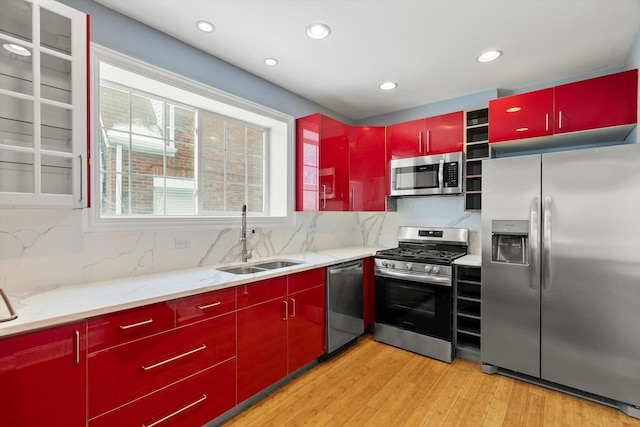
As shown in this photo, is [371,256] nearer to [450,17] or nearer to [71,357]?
[450,17]

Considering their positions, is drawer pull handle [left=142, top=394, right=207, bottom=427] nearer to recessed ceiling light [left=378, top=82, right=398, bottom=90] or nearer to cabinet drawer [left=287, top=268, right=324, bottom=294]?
cabinet drawer [left=287, top=268, right=324, bottom=294]

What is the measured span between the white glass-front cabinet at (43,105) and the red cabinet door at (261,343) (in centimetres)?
111

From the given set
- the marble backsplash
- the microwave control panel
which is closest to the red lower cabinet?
the marble backsplash

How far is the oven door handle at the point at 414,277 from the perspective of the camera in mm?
2691

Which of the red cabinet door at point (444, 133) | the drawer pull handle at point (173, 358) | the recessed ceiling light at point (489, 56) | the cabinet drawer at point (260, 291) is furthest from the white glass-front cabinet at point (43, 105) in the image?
the red cabinet door at point (444, 133)

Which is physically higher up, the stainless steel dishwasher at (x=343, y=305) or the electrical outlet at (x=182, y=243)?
the electrical outlet at (x=182, y=243)

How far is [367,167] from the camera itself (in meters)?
3.47

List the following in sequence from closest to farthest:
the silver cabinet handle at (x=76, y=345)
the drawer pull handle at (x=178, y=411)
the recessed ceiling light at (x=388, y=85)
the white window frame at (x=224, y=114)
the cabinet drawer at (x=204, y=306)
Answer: the silver cabinet handle at (x=76, y=345)
the drawer pull handle at (x=178, y=411)
the cabinet drawer at (x=204, y=306)
the white window frame at (x=224, y=114)
the recessed ceiling light at (x=388, y=85)

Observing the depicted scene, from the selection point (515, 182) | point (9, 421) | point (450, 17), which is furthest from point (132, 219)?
point (515, 182)

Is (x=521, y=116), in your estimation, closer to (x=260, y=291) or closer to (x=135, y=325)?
(x=260, y=291)

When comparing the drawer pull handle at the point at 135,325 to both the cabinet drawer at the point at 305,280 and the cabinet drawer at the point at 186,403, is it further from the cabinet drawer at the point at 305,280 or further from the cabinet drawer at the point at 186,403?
the cabinet drawer at the point at 305,280

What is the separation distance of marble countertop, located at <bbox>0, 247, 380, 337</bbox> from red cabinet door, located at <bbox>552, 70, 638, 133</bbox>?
255cm

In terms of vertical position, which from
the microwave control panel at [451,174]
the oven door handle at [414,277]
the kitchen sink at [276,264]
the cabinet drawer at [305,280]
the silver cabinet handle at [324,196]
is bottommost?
the oven door handle at [414,277]

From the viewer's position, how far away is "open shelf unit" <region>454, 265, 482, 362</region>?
8.78 ft
